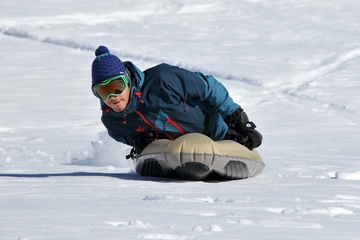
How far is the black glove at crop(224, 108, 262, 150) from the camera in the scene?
4.54 metres

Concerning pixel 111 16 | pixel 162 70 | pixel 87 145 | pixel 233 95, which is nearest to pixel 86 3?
pixel 111 16

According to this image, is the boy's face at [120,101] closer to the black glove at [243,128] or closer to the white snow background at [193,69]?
the white snow background at [193,69]

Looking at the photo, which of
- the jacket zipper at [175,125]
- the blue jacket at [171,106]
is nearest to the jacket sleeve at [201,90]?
the blue jacket at [171,106]

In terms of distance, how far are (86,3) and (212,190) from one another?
557 inches

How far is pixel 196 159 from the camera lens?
4.15 metres

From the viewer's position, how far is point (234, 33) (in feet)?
49.9

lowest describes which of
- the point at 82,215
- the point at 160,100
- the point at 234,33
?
the point at 82,215

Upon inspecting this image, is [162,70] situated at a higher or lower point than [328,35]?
lower

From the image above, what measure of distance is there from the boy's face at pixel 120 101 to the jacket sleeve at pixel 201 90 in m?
0.24

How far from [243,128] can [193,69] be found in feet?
25.0

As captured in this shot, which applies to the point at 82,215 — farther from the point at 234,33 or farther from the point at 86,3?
the point at 86,3

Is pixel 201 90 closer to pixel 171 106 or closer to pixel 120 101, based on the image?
pixel 171 106

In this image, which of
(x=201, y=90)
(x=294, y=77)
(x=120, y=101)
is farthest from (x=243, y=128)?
(x=294, y=77)

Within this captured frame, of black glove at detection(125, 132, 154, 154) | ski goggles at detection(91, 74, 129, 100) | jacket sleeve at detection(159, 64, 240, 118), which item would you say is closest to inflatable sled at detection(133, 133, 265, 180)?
black glove at detection(125, 132, 154, 154)
